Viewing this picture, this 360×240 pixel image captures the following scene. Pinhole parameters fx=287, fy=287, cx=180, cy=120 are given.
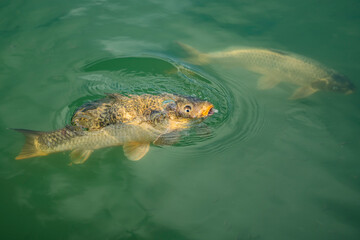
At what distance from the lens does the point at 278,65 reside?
6.01 meters

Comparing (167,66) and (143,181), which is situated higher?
(167,66)

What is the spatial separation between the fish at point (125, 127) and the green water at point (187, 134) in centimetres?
20

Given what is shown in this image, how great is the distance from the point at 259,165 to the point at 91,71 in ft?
11.7

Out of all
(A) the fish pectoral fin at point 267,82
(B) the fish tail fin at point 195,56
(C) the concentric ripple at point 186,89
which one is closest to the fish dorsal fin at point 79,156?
(C) the concentric ripple at point 186,89

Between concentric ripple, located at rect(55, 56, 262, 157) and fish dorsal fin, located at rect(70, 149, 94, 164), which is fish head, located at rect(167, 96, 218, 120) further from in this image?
fish dorsal fin, located at rect(70, 149, 94, 164)

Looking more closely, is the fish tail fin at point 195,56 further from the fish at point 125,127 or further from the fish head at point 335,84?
the fish head at point 335,84

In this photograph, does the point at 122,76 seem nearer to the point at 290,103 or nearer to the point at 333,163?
the point at 290,103

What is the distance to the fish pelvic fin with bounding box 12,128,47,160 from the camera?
3793mm

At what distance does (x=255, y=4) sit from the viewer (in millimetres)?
7445

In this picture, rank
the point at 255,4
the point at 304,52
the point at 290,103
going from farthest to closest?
1. the point at 255,4
2. the point at 304,52
3. the point at 290,103

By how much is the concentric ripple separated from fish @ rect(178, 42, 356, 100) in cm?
49

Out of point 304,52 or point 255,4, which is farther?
point 255,4

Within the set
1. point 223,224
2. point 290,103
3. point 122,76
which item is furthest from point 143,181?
point 290,103

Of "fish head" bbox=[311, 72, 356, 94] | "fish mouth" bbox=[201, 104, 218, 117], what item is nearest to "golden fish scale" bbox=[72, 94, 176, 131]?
"fish mouth" bbox=[201, 104, 218, 117]
